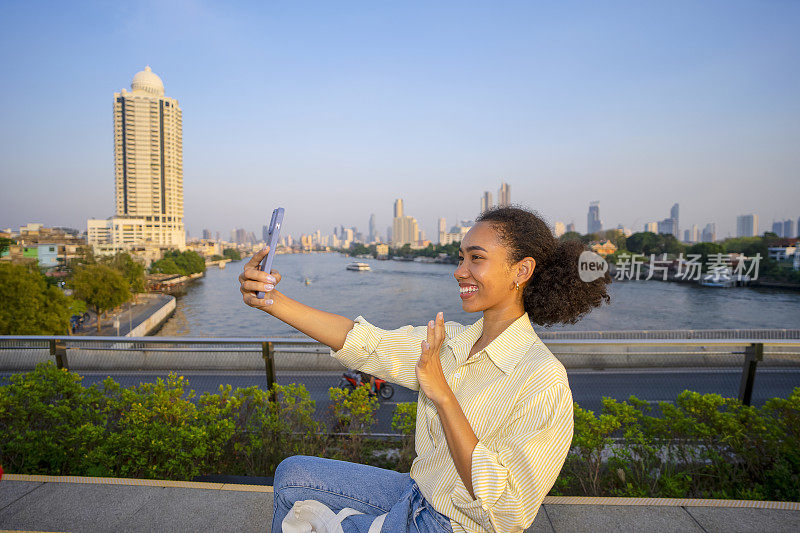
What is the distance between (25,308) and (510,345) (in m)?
28.4

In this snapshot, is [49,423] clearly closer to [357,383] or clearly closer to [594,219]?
[357,383]

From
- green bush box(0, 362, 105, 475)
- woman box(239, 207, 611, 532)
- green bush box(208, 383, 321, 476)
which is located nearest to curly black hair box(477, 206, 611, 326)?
woman box(239, 207, 611, 532)

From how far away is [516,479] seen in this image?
1.00 meters

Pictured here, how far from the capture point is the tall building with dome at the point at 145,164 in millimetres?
94500

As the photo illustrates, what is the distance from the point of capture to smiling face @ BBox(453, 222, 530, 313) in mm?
1327

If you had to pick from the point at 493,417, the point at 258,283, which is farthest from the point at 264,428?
the point at 493,417

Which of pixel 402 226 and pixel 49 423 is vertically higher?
pixel 402 226

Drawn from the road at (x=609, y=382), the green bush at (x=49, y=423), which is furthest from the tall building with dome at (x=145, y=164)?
the green bush at (x=49, y=423)

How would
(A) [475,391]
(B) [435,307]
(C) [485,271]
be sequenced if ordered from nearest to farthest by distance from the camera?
(A) [475,391]
(C) [485,271]
(B) [435,307]

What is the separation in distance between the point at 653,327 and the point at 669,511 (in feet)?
148

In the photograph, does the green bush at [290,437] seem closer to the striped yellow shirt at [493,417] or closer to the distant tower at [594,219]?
the striped yellow shirt at [493,417]

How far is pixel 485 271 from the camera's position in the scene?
133cm

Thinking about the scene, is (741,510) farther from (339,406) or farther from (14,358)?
(14,358)

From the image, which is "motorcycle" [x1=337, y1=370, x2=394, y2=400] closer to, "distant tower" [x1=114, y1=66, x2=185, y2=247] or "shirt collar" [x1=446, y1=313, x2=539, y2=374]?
"shirt collar" [x1=446, y1=313, x2=539, y2=374]
